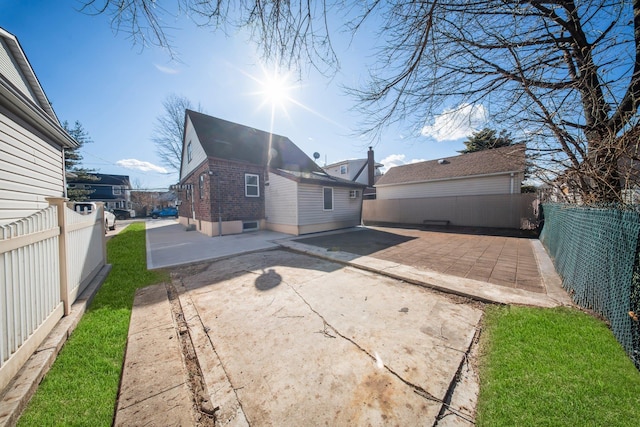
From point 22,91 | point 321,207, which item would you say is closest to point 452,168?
point 321,207

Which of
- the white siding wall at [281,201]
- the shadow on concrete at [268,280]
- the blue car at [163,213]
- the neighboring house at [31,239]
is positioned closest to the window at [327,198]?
the white siding wall at [281,201]

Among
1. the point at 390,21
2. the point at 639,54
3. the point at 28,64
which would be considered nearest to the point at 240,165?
the point at 28,64

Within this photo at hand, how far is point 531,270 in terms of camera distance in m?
4.90

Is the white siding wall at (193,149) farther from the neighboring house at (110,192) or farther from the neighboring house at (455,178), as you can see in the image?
the neighboring house at (110,192)

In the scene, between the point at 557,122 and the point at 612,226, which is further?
the point at 557,122

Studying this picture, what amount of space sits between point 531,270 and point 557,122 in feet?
10.3

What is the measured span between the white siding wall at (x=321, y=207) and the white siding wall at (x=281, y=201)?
31cm

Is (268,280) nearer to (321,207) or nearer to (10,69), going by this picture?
(321,207)

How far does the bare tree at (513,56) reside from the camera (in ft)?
9.01

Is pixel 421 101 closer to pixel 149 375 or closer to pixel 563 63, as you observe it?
pixel 563 63

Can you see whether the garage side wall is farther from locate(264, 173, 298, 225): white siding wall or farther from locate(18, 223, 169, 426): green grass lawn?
locate(18, 223, 169, 426): green grass lawn

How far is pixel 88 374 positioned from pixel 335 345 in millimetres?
2369

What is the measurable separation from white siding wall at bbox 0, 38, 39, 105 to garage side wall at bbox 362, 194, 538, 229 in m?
16.8

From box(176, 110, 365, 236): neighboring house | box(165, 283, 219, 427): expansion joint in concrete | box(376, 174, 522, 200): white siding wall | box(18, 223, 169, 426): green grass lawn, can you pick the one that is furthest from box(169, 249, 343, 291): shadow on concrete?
box(376, 174, 522, 200): white siding wall
